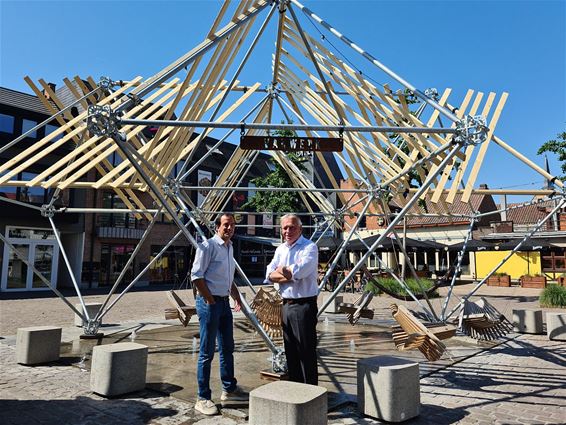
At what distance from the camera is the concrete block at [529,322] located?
10.1 m

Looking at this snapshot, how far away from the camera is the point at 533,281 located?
26031mm

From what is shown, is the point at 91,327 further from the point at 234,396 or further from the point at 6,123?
the point at 6,123

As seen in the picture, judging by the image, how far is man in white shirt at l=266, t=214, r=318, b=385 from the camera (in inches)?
176

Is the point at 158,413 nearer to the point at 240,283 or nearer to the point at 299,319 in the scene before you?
the point at 299,319

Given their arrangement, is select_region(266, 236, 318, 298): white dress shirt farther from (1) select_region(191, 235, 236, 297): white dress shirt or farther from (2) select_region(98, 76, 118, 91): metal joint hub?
(2) select_region(98, 76, 118, 91): metal joint hub

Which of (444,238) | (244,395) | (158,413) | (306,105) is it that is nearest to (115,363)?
(158,413)

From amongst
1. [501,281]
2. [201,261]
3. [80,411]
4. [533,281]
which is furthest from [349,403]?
[501,281]

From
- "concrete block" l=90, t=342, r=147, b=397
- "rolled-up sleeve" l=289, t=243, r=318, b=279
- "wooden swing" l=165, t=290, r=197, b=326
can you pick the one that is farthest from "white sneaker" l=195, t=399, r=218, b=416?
"wooden swing" l=165, t=290, r=197, b=326

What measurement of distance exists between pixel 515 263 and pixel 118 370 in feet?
112

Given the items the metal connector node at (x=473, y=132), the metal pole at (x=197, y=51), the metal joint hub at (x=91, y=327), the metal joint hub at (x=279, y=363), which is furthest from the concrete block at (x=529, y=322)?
the metal joint hub at (x=91, y=327)

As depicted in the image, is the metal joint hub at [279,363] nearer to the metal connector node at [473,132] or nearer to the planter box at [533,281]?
the metal connector node at [473,132]

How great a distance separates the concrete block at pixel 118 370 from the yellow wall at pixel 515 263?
32048 millimetres

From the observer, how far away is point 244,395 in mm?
5168

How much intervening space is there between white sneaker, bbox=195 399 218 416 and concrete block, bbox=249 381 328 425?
949 mm
